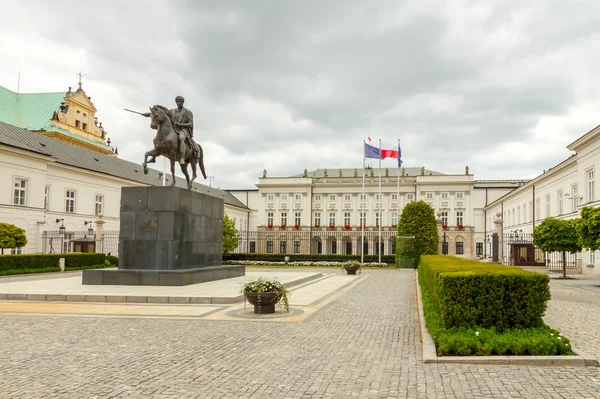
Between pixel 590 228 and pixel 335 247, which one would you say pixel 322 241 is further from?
pixel 590 228

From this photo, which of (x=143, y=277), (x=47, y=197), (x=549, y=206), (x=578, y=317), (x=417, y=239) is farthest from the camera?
(x=549, y=206)

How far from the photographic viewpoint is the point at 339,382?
618cm

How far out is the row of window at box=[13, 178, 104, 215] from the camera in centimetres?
3588

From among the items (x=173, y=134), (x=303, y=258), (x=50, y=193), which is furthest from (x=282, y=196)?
(x=173, y=134)

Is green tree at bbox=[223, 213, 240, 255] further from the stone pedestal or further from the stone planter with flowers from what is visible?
the stone planter with flowers

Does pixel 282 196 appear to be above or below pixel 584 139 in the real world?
above

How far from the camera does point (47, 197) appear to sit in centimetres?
4003

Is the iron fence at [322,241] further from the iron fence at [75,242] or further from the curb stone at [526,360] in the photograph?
the curb stone at [526,360]

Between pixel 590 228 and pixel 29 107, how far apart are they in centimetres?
6083

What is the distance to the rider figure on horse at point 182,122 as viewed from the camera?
19.4 metres

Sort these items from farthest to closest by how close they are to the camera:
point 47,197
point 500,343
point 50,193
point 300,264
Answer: point 300,264 < point 50,193 < point 47,197 < point 500,343

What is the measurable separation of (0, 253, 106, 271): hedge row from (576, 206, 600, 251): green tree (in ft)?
94.4

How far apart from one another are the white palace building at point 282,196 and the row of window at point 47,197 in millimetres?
80

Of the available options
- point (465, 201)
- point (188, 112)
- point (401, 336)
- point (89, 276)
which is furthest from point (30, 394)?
point (465, 201)
